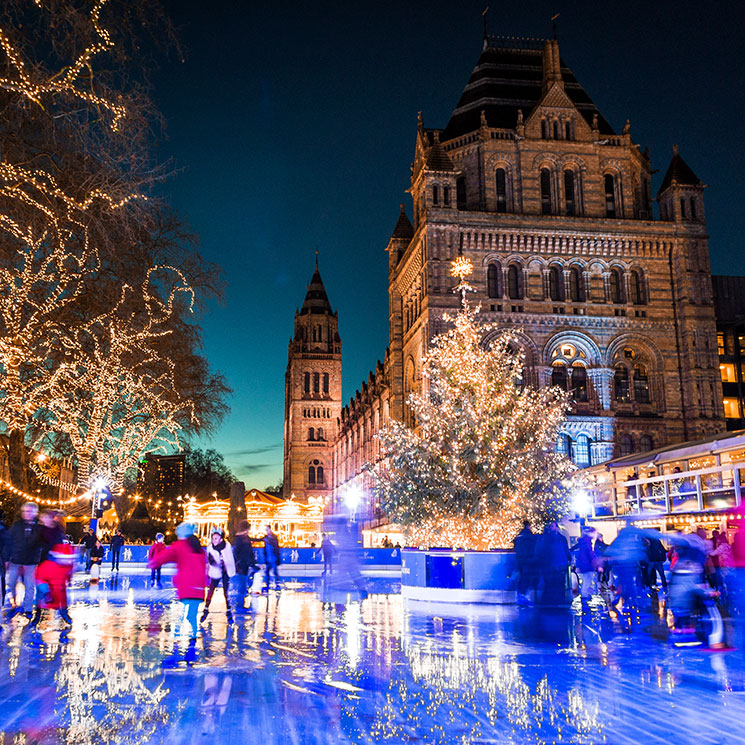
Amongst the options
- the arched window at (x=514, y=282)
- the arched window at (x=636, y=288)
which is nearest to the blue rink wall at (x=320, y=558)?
the arched window at (x=514, y=282)

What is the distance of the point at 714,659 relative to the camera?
841cm

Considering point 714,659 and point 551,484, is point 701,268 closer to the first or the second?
point 551,484

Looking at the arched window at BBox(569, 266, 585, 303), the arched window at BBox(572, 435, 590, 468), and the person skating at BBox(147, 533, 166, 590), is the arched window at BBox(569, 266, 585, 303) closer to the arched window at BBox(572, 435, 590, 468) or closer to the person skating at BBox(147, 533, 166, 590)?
the arched window at BBox(572, 435, 590, 468)

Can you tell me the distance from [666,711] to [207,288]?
12752mm

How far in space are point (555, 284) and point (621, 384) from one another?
659cm

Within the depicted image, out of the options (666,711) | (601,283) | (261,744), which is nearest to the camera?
(261,744)

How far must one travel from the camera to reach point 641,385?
1582 inches

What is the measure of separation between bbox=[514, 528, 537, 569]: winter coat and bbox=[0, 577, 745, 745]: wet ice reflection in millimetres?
1307

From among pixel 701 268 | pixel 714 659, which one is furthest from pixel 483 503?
pixel 701 268

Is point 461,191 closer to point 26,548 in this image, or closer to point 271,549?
point 271,549

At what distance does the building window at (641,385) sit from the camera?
131 feet

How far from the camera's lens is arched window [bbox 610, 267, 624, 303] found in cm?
4109

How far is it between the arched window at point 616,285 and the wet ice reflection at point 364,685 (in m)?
32.4

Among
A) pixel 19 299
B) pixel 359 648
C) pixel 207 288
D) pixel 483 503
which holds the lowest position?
pixel 359 648
